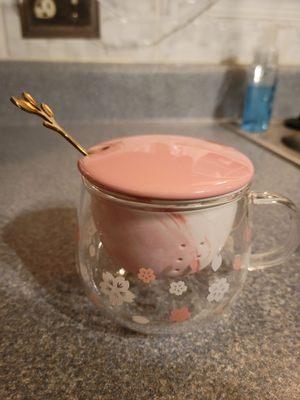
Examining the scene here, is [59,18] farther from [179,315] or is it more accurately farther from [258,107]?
[179,315]

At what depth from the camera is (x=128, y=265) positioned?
0.24 m

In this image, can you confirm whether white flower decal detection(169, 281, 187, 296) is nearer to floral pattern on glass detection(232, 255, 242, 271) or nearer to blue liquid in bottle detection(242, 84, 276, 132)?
floral pattern on glass detection(232, 255, 242, 271)

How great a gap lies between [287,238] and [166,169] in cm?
14

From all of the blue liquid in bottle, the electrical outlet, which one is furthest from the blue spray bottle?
the electrical outlet

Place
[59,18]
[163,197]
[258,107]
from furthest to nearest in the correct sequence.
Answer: [258,107] → [59,18] → [163,197]

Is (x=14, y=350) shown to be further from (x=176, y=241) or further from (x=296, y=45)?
(x=296, y=45)

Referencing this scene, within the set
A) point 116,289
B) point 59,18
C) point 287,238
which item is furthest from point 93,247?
point 59,18

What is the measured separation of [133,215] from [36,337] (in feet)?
0.36

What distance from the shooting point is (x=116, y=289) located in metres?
0.24

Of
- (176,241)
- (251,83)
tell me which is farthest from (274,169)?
(176,241)

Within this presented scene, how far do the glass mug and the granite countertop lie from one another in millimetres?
15

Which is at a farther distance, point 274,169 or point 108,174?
point 274,169

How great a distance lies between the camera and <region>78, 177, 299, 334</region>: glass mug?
212 mm

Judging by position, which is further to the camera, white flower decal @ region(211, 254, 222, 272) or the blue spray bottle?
the blue spray bottle
